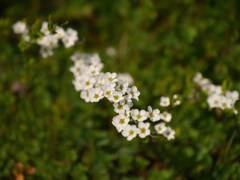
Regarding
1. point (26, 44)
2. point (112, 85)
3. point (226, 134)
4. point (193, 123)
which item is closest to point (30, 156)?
point (26, 44)

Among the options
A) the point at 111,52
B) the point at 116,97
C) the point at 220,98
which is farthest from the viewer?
the point at 111,52

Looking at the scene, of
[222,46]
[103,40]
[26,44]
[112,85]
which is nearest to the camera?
[112,85]

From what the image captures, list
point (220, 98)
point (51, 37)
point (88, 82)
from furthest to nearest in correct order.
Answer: point (51, 37), point (220, 98), point (88, 82)

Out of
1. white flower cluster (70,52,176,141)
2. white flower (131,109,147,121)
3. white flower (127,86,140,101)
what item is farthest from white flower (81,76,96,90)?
white flower (131,109,147,121)

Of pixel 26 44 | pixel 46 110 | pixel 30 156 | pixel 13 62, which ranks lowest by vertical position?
pixel 30 156

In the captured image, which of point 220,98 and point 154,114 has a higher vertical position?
point 220,98

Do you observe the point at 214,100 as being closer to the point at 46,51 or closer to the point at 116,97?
the point at 116,97

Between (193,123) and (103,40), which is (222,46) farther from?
(103,40)

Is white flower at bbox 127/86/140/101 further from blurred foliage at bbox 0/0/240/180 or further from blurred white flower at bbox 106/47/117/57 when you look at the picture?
blurred white flower at bbox 106/47/117/57

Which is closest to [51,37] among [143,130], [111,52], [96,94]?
[96,94]
